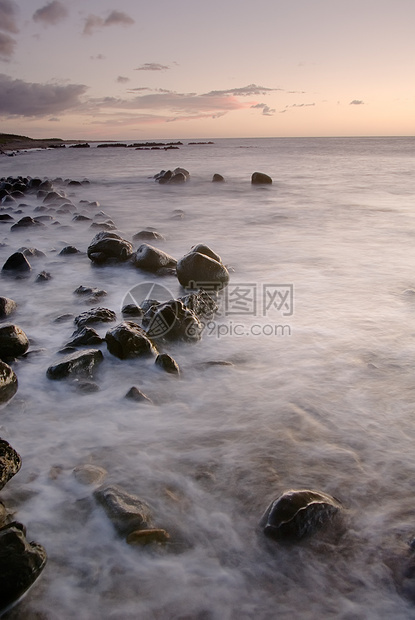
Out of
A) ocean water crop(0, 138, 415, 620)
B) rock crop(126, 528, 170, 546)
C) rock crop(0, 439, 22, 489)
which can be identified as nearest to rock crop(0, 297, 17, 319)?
ocean water crop(0, 138, 415, 620)

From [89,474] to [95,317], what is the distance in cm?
193

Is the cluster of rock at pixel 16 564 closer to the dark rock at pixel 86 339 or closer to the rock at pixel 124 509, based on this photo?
Answer: the rock at pixel 124 509

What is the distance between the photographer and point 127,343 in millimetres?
3217

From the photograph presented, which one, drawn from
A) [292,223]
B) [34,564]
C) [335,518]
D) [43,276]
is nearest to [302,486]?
[335,518]

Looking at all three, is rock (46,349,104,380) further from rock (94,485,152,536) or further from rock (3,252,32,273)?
rock (3,252,32,273)

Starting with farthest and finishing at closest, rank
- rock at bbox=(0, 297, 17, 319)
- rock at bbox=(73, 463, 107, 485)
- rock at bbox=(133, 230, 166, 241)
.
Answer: rock at bbox=(133, 230, 166, 241)
rock at bbox=(0, 297, 17, 319)
rock at bbox=(73, 463, 107, 485)

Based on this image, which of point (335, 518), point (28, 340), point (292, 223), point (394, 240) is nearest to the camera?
point (335, 518)

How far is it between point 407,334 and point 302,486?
2016 millimetres

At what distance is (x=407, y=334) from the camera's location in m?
3.62

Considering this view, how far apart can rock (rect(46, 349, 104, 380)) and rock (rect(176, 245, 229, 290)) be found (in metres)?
1.80

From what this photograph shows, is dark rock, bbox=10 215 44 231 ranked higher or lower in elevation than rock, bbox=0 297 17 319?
higher

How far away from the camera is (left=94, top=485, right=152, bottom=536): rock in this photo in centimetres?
183

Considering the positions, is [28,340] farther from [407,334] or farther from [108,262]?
[407,334]

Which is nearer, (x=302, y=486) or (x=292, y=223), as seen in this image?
(x=302, y=486)
